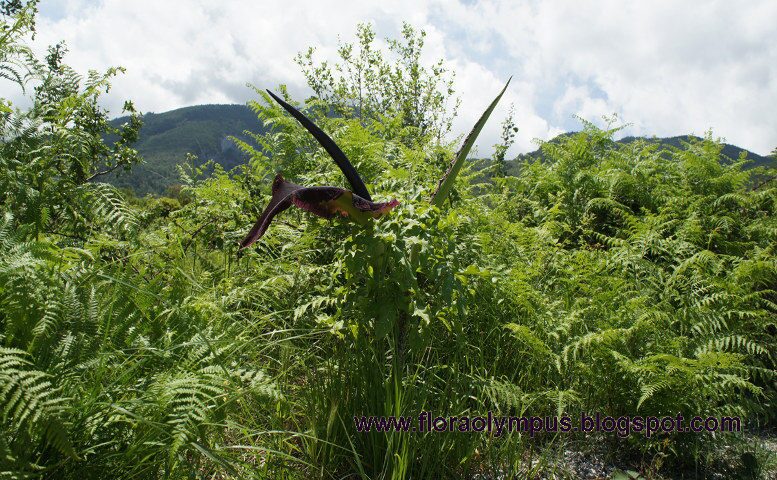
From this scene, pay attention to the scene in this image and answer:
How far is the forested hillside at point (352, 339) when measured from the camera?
1553 mm

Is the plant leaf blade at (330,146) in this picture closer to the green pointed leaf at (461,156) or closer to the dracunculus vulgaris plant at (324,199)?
the dracunculus vulgaris plant at (324,199)

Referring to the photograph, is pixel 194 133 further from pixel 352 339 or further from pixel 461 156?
pixel 461 156

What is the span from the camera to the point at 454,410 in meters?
2.14

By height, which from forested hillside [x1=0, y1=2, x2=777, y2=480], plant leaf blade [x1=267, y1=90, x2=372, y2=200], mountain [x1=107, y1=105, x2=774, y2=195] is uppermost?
mountain [x1=107, y1=105, x2=774, y2=195]

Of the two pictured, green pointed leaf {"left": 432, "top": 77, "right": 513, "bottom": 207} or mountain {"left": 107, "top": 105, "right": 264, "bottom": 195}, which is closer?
green pointed leaf {"left": 432, "top": 77, "right": 513, "bottom": 207}

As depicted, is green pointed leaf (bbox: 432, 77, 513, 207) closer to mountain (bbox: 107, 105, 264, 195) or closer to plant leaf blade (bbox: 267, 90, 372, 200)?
plant leaf blade (bbox: 267, 90, 372, 200)

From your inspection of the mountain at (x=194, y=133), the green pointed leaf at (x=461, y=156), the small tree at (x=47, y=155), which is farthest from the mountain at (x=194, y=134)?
the green pointed leaf at (x=461, y=156)

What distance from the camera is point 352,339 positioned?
2352 mm

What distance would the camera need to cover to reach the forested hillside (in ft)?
5.09

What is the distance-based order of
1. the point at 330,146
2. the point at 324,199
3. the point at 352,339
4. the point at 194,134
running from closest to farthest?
the point at 324,199, the point at 330,146, the point at 352,339, the point at 194,134

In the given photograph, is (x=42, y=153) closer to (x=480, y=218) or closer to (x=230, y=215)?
(x=230, y=215)

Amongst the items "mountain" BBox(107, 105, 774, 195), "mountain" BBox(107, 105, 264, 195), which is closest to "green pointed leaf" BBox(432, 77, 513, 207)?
"mountain" BBox(107, 105, 774, 195)

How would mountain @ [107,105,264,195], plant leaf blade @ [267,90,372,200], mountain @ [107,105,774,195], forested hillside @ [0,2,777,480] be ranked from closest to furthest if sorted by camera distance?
forested hillside @ [0,2,777,480], plant leaf blade @ [267,90,372,200], mountain @ [107,105,774,195], mountain @ [107,105,264,195]

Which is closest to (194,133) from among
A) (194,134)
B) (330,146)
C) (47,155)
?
(194,134)
